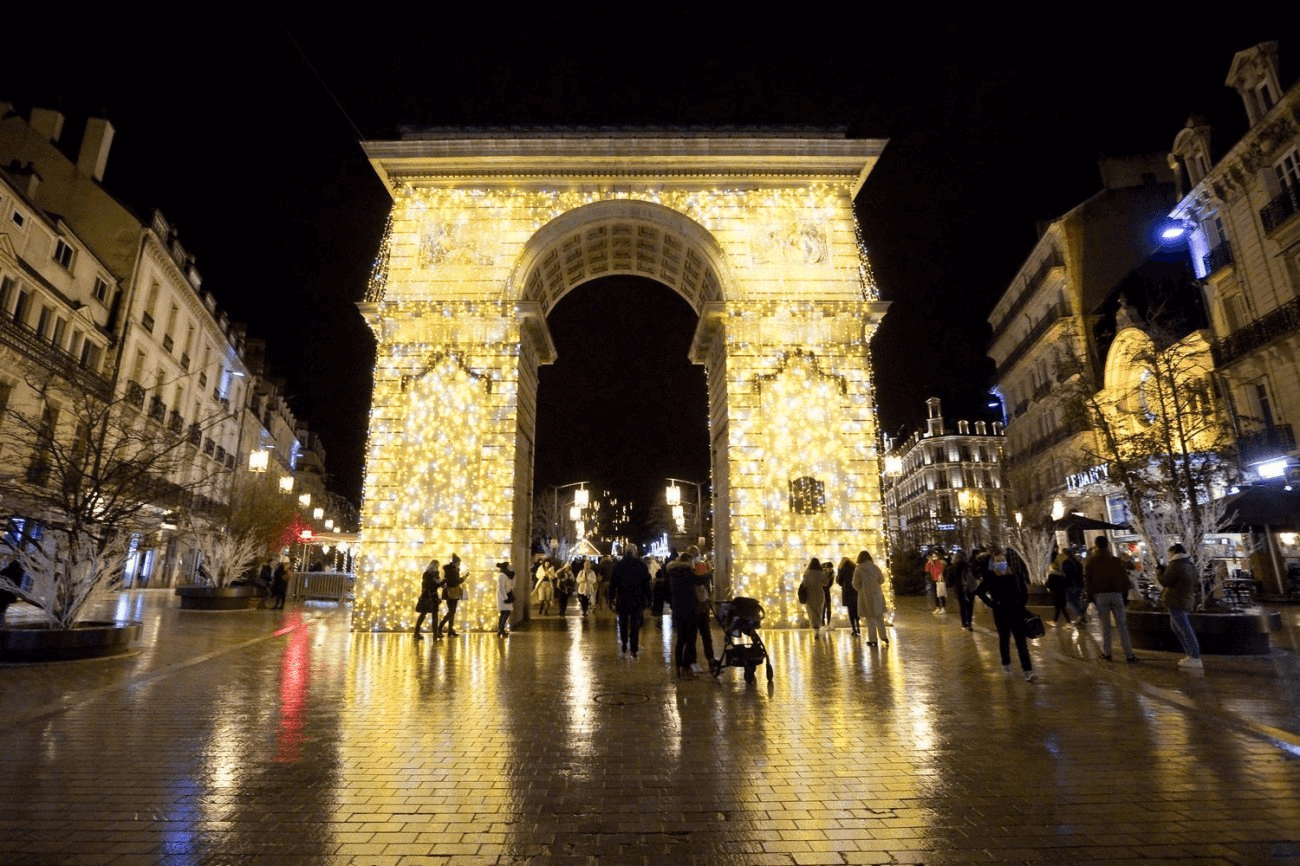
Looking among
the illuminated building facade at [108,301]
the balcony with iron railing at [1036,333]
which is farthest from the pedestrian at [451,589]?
the balcony with iron railing at [1036,333]

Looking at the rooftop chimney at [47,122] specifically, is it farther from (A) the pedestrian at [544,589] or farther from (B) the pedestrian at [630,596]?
(B) the pedestrian at [630,596]

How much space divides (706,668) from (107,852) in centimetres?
778

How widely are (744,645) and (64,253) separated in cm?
2890

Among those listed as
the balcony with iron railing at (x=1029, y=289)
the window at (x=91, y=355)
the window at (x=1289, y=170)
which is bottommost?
the window at (x=91, y=355)

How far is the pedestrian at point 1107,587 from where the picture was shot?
9.99 meters

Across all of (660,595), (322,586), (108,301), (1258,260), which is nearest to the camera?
(660,595)

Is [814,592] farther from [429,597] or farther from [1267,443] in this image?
[1267,443]

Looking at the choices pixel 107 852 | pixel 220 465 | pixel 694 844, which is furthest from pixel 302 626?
pixel 220 465

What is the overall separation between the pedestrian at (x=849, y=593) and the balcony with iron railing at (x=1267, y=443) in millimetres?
15771

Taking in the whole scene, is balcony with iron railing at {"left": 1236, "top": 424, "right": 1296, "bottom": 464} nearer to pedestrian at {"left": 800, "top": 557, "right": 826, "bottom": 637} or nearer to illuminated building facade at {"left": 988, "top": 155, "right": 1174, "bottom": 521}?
illuminated building facade at {"left": 988, "top": 155, "right": 1174, "bottom": 521}

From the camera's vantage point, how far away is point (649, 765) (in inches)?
207

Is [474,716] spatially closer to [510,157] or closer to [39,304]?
[510,157]

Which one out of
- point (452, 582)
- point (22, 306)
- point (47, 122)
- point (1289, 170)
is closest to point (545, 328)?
point (452, 582)

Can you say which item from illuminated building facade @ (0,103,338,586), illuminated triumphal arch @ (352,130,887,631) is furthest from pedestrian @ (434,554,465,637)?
illuminated building facade @ (0,103,338,586)
